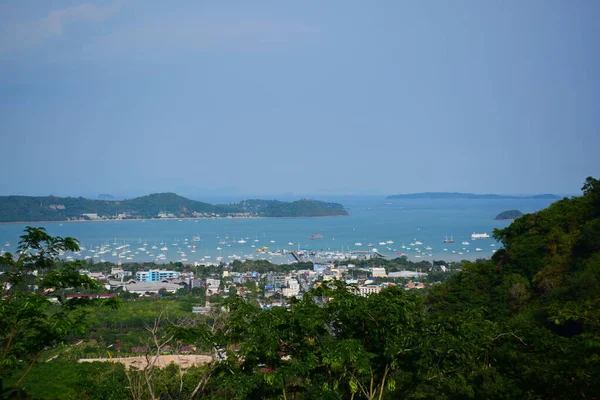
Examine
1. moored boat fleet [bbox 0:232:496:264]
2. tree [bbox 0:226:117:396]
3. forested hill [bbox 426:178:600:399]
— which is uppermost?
tree [bbox 0:226:117:396]

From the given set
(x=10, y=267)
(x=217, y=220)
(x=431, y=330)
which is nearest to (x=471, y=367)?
(x=431, y=330)

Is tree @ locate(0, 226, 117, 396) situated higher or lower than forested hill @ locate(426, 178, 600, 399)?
higher

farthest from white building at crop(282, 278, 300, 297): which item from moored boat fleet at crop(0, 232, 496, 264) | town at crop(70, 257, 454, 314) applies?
moored boat fleet at crop(0, 232, 496, 264)

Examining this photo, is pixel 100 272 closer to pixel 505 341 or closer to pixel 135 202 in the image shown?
pixel 505 341

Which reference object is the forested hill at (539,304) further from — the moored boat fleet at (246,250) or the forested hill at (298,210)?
the forested hill at (298,210)

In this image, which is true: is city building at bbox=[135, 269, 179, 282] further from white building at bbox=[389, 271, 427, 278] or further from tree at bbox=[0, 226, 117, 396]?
tree at bbox=[0, 226, 117, 396]

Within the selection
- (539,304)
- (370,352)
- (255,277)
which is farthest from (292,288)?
(370,352)
